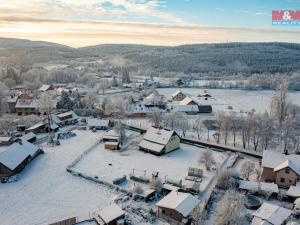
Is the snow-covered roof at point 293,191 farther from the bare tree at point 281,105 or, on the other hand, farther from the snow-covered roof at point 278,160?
the bare tree at point 281,105

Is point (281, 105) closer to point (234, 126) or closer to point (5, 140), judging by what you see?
point (234, 126)

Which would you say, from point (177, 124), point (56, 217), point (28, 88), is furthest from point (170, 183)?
point (28, 88)

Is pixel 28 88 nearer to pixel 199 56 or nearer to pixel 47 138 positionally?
pixel 47 138

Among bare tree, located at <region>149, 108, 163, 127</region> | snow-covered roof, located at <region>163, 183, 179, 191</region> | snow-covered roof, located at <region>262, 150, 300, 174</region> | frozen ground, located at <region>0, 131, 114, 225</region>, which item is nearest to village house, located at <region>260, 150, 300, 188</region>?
snow-covered roof, located at <region>262, 150, 300, 174</region>

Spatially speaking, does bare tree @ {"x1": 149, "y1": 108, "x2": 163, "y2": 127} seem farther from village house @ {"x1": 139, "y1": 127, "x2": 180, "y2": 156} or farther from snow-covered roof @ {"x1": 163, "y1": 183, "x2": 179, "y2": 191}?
snow-covered roof @ {"x1": 163, "y1": 183, "x2": 179, "y2": 191}

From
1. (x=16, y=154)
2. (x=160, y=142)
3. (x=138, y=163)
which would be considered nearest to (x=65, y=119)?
(x=16, y=154)

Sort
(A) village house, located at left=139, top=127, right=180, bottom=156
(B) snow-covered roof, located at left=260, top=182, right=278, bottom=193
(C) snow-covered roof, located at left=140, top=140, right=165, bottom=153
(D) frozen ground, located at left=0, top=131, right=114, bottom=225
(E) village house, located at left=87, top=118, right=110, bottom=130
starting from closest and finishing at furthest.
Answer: (D) frozen ground, located at left=0, top=131, right=114, bottom=225
(B) snow-covered roof, located at left=260, top=182, right=278, bottom=193
(C) snow-covered roof, located at left=140, top=140, right=165, bottom=153
(A) village house, located at left=139, top=127, right=180, bottom=156
(E) village house, located at left=87, top=118, right=110, bottom=130
